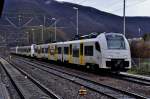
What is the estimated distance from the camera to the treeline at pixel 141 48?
44.0m

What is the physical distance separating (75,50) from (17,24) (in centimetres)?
12944

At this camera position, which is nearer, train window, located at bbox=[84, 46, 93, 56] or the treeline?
train window, located at bbox=[84, 46, 93, 56]

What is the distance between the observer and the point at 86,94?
21.8m

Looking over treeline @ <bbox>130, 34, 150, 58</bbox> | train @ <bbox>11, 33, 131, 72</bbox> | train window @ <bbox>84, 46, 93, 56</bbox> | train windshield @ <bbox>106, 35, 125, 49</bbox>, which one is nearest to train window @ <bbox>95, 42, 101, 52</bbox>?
train @ <bbox>11, 33, 131, 72</bbox>

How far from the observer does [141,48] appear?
4466 cm

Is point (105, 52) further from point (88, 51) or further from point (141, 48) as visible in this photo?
point (141, 48)

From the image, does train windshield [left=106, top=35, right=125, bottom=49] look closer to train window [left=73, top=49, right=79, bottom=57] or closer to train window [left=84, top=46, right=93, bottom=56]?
train window [left=84, top=46, right=93, bottom=56]

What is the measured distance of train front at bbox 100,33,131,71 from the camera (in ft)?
112

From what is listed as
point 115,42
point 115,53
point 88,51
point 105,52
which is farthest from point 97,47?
point 88,51

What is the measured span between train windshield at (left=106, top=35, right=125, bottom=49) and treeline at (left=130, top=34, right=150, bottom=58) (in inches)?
346

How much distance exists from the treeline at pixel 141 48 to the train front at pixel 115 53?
899 cm

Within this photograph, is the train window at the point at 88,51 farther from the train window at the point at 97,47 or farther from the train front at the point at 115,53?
the train front at the point at 115,53

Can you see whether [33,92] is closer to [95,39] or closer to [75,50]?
[95,39]

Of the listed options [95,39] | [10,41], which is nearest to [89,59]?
[95,39]
